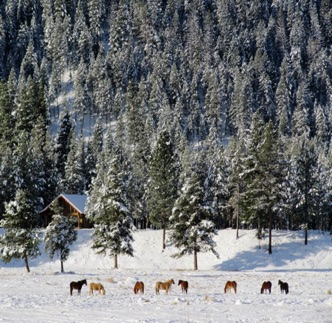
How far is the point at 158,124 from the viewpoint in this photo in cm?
12569

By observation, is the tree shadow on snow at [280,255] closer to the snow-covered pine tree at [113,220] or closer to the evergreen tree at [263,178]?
the evergreen tree at [263,178]

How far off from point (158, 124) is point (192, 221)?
77.5 metres

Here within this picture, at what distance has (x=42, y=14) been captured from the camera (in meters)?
192

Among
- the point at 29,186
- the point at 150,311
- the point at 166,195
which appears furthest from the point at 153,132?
the point at 150,311

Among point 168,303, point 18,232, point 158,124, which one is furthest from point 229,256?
point 158,124

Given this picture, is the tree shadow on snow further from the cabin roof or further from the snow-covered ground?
the cabin roof

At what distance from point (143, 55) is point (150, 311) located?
168771mm

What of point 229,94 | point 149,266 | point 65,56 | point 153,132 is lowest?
point 149,266

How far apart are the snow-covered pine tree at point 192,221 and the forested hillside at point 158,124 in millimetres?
160

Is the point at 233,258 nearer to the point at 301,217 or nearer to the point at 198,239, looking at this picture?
the point at 198,239

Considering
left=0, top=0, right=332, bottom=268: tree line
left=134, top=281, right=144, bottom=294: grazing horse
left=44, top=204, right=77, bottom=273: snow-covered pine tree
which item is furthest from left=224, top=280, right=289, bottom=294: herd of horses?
left=44, top=204, right=77, bottom=273: snow-covered pine tree

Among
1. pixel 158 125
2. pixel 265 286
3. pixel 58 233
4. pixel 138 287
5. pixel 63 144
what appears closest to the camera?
pixel 138 287

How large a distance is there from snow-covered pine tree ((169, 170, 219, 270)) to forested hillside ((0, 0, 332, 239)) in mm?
160

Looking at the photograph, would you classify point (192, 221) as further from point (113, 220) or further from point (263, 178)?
point (263, 178)
